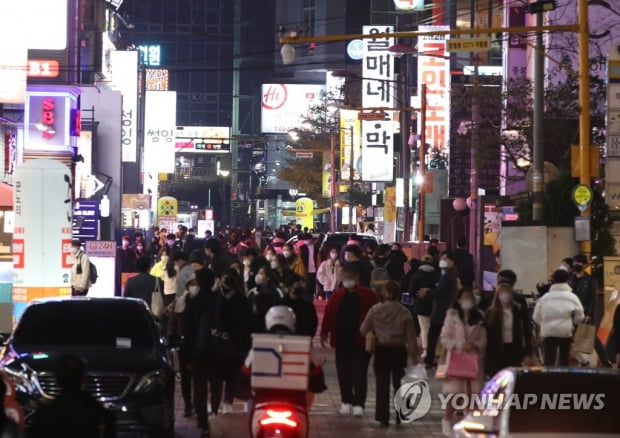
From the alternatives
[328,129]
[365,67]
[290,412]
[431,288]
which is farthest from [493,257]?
[328,129]

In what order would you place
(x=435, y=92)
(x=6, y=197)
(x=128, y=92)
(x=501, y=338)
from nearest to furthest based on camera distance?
(x=501, y=338), (x=6, y=197), (x=435, y=92), (x=128, y=92)

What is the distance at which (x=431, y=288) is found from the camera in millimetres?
20547

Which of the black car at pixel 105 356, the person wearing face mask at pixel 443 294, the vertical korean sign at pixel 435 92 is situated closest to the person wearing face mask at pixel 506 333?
the black car at pixel 105 356

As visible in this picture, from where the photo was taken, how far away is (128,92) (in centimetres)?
6700

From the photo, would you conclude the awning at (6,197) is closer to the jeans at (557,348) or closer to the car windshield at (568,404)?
the jeans at (557,348)

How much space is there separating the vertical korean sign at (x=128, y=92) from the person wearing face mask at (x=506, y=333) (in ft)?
173

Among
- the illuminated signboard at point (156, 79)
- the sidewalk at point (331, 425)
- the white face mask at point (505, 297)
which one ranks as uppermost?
the illuminated signboard at point (156, 79)

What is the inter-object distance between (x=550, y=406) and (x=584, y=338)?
7.97 metres

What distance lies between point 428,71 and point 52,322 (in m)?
40.5

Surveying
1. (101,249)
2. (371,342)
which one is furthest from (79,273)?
(371,342)

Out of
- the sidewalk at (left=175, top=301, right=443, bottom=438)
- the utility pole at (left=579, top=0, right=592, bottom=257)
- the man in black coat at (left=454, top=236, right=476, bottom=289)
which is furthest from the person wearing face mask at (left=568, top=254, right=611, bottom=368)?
the man in black coat at (left=454, top=236, right=476, bottom=289)

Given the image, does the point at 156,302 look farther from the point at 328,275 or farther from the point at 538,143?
the point at 328,275

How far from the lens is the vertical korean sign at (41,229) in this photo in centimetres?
2038

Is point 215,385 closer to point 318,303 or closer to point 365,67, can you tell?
point 318,303
